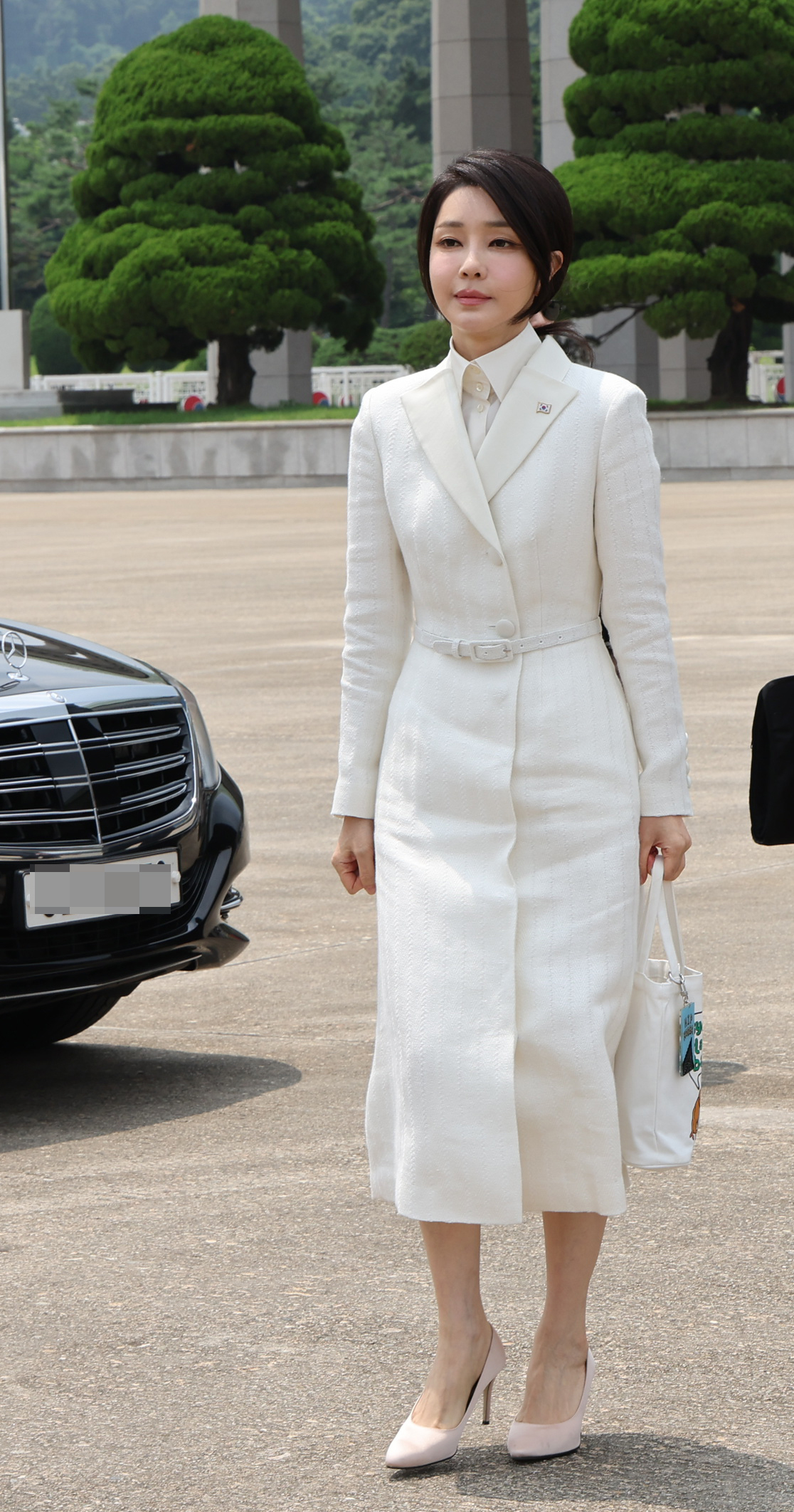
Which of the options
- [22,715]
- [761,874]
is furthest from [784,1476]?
[761,874]

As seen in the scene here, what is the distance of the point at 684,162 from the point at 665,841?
31.3 metres

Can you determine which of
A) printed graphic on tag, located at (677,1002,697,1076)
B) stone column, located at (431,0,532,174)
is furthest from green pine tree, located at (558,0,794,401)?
printed graphic on tag, located at (677,1002,697,1076)

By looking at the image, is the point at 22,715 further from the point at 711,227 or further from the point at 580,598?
the point at 711,227

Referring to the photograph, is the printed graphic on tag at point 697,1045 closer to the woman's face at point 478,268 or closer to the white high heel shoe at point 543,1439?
the white high heel shoe at point 543,1439

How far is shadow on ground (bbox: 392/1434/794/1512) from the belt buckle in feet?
3.69

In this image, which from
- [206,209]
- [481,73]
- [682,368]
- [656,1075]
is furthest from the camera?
[682,368]

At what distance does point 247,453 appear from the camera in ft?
117

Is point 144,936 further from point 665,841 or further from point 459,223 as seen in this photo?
point 459,223

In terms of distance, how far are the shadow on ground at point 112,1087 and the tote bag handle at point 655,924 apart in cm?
215

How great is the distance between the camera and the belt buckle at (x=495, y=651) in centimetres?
303

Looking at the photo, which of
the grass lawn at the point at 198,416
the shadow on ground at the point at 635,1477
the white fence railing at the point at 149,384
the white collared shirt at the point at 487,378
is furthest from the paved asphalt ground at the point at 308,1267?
the white fence railing at the point at 149,384

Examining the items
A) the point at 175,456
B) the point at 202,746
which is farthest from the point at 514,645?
the point at 175,456

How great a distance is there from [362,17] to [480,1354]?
412 ft

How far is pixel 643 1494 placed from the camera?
117 inches
